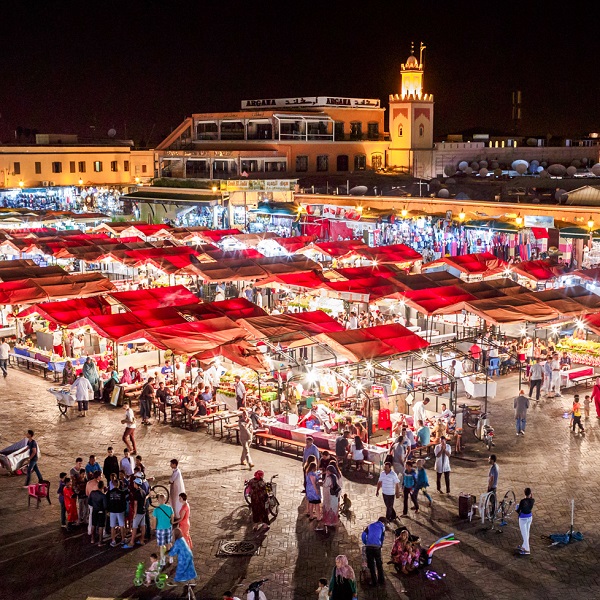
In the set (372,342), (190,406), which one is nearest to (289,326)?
(372,342)

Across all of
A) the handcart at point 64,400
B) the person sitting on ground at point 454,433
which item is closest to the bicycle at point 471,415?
the person sitting on ground at point 454,433

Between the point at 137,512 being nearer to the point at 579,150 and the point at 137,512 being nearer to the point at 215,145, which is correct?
the point at 215,145

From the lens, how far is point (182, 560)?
10.8 meters

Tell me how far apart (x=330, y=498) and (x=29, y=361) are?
13.0m

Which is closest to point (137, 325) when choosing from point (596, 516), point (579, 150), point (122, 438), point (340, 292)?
point (122, 438)

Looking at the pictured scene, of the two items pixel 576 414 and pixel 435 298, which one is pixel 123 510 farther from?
pixel 435 298

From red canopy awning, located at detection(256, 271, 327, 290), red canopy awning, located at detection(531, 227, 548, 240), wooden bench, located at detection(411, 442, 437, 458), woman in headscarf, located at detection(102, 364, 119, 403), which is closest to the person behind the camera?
wooden bench, located at detection(411, 442, 437, 458)

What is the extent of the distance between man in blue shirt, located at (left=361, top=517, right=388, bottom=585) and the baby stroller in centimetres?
669

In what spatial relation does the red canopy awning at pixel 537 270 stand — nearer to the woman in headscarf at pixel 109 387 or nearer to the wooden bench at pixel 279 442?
the wooden bench at pixel 279 442

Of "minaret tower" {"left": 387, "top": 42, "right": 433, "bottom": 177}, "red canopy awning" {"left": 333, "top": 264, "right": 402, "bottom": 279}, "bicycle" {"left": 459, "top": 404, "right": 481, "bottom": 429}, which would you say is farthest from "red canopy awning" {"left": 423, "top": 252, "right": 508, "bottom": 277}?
"minaret tower" {"left": 387, "top": 42, "right": 433, "bottom": 177}

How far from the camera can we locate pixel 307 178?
55.1m

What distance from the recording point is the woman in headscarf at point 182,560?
10.7 m

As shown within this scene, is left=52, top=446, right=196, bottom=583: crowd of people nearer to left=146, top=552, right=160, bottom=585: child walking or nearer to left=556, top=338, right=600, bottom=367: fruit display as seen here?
left=146, top=552, right=160, bottom=585: child walking

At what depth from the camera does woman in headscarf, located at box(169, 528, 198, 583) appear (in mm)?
10711
